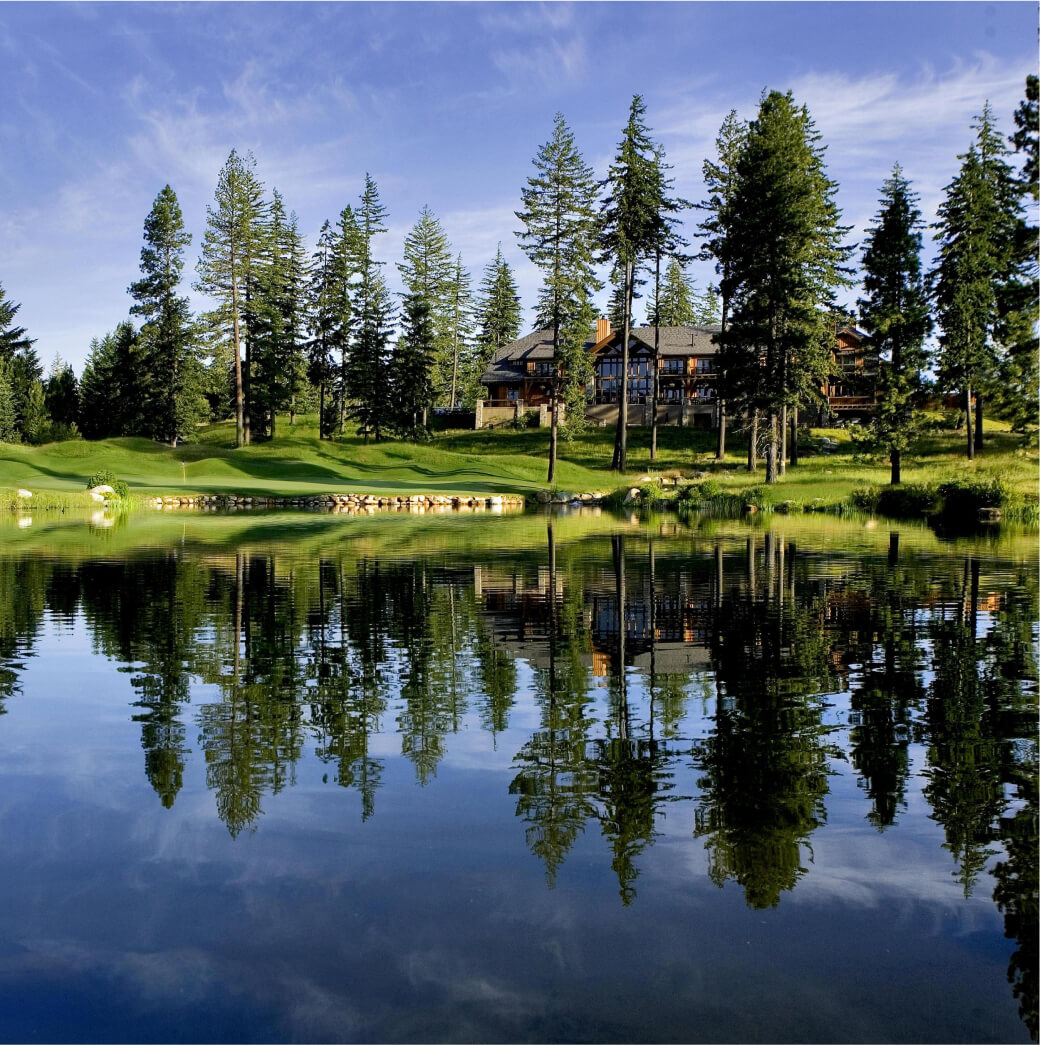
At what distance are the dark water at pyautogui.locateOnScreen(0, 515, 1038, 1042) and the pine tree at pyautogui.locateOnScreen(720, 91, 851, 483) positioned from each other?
38.6 meters

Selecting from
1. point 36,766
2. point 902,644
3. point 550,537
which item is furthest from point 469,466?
point 36,766

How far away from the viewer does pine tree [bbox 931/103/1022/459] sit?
5694 centimetres

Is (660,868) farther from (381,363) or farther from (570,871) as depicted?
(381,363)

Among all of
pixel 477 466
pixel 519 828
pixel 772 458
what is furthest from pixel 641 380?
pixel 519 828

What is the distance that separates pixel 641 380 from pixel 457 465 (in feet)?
107

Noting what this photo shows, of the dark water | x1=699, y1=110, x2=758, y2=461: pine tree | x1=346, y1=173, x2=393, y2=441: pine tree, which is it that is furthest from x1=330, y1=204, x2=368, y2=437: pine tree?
the dark water

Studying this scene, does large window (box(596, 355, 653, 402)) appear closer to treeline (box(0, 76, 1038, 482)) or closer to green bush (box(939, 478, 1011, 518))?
treeline (box(0, 76, 1038, 482))

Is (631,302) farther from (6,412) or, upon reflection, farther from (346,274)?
(6,412)

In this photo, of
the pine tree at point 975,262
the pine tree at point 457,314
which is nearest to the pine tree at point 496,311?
the pine tree at point 457,314

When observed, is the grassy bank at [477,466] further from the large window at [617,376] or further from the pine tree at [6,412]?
the pine tree at [6,412]

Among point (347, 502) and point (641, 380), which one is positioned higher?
point (641, 380)

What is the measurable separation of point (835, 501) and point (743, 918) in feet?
139

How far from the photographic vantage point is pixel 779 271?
52.0 m

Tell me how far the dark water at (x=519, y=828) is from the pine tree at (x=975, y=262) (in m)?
47.6
